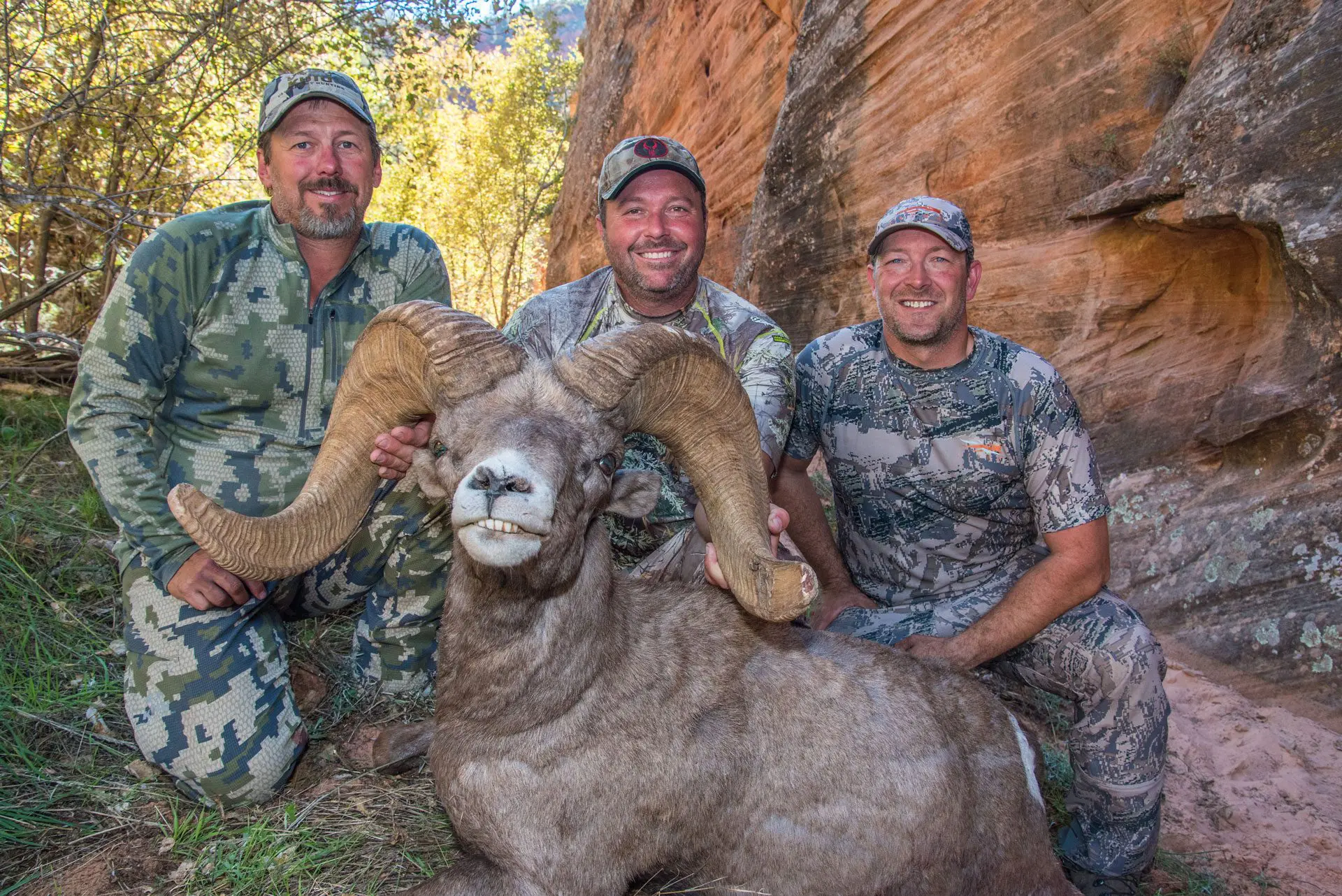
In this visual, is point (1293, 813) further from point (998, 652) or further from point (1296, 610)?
point (998, 652)

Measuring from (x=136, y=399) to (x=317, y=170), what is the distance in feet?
5.62

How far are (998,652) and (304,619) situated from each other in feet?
14.7

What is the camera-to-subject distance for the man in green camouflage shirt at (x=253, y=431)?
169 inches

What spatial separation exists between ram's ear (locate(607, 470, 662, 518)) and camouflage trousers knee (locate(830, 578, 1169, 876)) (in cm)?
231

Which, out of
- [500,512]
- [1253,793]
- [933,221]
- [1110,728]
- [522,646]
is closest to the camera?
[500,512]

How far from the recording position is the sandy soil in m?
4.46

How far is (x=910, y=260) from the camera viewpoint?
4859mm

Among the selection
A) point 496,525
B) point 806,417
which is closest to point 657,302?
point 806,417

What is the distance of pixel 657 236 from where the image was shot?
535 centimetres

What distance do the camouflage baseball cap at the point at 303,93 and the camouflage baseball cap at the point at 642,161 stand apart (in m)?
1.58

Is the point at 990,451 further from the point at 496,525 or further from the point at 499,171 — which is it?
the point at 499,171

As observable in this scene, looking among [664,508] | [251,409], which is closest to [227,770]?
[251,409]

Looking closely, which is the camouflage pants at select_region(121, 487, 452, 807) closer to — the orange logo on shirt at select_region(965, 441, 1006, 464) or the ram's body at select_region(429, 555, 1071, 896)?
the ram's body at select_region(429, 555, 1071, 896)

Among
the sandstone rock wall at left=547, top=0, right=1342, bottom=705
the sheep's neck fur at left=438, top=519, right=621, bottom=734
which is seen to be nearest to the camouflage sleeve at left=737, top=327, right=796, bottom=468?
the sheep's neck fur at left=438, top=519, right=621, bottom=734
